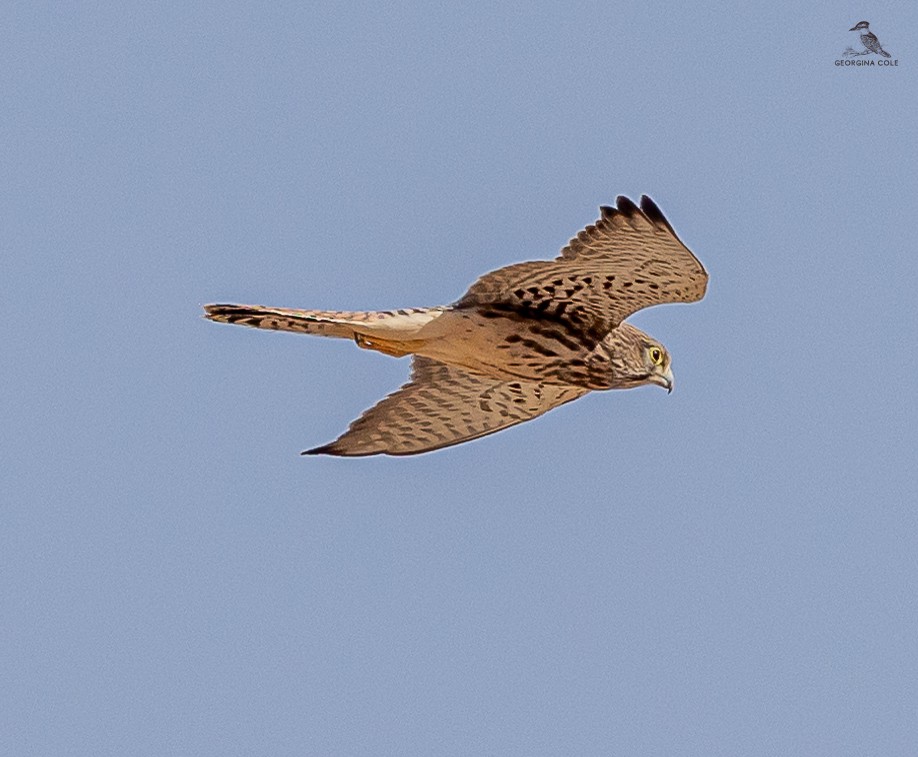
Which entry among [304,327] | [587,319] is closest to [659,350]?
[587,319]

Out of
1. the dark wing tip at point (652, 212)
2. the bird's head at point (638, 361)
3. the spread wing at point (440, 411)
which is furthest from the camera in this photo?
the spread wing at point (440, 411)

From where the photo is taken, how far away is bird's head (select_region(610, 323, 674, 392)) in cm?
1326

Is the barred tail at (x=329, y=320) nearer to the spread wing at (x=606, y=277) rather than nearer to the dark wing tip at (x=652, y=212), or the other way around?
the spread wing at (x=606, y=277)

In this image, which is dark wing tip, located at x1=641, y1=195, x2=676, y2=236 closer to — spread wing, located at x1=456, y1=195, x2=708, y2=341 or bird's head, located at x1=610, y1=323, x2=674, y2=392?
spread wing, located at x1=456, y1=195, x2=708, y2=341

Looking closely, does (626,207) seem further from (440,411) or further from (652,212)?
(440,411)

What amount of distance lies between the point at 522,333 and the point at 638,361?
90 cm

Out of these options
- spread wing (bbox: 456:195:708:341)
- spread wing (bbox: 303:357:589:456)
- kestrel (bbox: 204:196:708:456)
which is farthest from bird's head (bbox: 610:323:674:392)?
spread wing (bbox: 303:357:589:456)

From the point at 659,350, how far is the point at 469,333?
145cm

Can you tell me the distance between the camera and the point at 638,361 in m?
13.3

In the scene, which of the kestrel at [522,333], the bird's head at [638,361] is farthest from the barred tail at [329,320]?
the bird's head at [638,361]

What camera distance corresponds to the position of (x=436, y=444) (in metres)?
14.3

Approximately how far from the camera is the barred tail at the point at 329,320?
11.9m

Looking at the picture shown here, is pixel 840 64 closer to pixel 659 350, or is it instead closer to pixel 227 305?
pixel 659 350

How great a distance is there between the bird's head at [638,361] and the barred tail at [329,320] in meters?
1.38
